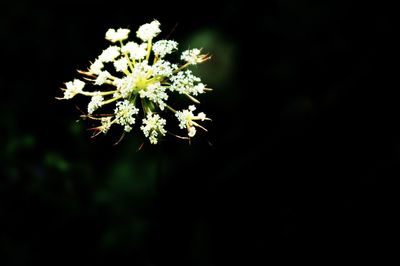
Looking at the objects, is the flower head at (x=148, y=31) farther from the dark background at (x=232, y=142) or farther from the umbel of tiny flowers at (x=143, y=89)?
the dark background at (x=232, y=142)

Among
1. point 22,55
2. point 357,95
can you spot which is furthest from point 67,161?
point 357,95

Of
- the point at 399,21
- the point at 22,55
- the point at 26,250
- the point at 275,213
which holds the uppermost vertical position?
the point at 22,55

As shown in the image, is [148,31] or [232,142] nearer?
[148,31]

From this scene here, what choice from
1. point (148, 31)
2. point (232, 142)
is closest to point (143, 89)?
point (148, 31)

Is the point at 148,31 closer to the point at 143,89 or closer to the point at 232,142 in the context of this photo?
the point at 143,89

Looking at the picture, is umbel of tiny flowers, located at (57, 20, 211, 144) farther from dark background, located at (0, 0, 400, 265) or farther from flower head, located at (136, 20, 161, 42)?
dark background, located at (0, 0, 400, 265)

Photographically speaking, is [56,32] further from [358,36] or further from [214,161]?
[358,36]

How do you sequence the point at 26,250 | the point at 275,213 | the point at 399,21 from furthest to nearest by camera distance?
A: the point at 399,21
the point at 275,213
the point at 26,250

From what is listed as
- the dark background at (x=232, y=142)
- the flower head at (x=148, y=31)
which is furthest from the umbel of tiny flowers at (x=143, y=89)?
the dark background at (x=232, y=142)
